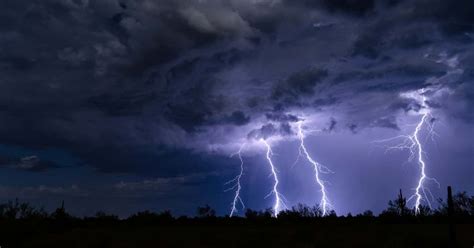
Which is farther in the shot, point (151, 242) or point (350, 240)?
point (151, 242)

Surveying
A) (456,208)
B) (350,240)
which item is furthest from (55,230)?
(456,208)

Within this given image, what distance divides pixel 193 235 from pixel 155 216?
16.6 m

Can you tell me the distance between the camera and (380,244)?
2350 centimetres

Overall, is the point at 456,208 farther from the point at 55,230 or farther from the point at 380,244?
the point at 55,230

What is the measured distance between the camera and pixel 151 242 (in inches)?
1091

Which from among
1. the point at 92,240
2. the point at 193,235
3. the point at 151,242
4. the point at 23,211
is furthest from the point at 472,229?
the point at 23,211

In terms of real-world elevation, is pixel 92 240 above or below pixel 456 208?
below

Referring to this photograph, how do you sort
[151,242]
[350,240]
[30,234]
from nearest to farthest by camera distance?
[350,240], [151,242], [30,234]

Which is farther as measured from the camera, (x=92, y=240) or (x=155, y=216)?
(x=155, y=216)

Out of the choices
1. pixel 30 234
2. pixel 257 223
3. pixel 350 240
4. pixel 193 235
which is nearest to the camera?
pixel 350 240

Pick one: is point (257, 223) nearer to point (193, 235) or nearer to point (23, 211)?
point (193, 235)

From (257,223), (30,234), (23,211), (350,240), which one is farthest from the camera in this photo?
(23,211)

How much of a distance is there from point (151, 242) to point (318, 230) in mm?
10226

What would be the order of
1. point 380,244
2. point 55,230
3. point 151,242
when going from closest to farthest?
point 380,244, point 151,242, point 55,230
